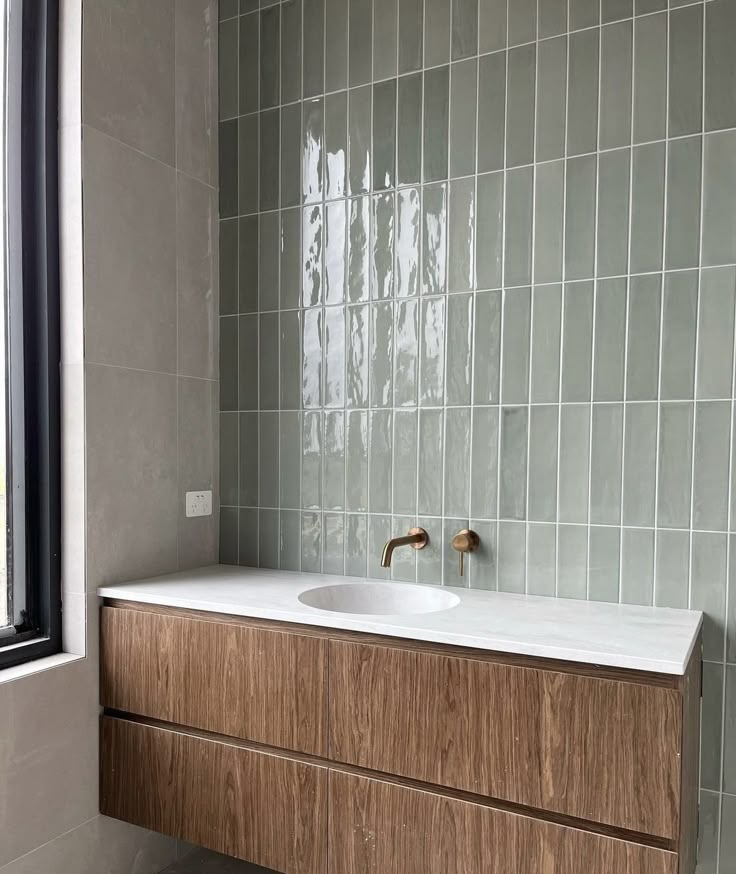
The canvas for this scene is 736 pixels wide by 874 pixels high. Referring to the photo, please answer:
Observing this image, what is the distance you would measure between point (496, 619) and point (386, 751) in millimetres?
362

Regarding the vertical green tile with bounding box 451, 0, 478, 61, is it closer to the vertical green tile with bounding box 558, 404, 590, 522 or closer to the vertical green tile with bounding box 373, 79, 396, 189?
the vertical green tile with bounding box 373, 79, 396, 189

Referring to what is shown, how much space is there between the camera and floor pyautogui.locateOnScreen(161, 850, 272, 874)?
6.93 feet

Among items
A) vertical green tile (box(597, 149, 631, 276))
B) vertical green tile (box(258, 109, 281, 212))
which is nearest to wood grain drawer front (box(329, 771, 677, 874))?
vertical green tile (box(597, 149, 631, 276))

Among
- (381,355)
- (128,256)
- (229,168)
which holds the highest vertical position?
(229,168)

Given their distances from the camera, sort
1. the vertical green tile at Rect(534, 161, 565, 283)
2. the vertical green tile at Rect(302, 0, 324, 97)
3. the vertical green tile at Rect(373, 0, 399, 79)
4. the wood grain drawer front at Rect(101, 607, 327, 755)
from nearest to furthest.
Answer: the wood grain drawer front at Rect(101, 607, 327, 755) < the vertical green tile at Rect(534, 161, 565, 283) < the vertical green tile at Rect(373, 0, 399, 79) < the vertical green tile at Rect(302, 0, 324, 97)

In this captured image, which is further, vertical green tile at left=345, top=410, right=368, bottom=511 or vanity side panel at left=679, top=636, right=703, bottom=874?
vertical green tile at left=345, top=410, right=368, bottom=511

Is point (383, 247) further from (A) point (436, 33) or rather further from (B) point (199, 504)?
(B) point (199, 504)

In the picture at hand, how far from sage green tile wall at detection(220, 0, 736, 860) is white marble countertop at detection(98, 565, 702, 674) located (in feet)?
0.44

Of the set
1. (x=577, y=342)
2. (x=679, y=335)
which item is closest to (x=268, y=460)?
(x=577, y=342)

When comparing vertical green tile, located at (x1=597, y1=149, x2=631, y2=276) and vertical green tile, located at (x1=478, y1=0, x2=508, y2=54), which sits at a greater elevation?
vertical green tile, located at (x1=478, y1=0, x2=508, y2=54)

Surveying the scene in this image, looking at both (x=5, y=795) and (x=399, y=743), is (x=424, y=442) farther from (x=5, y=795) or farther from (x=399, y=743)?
(x=5, y=795)

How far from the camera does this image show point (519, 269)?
6.24ft

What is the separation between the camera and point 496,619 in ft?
5.21

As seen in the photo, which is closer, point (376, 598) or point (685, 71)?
point (685, 71)
